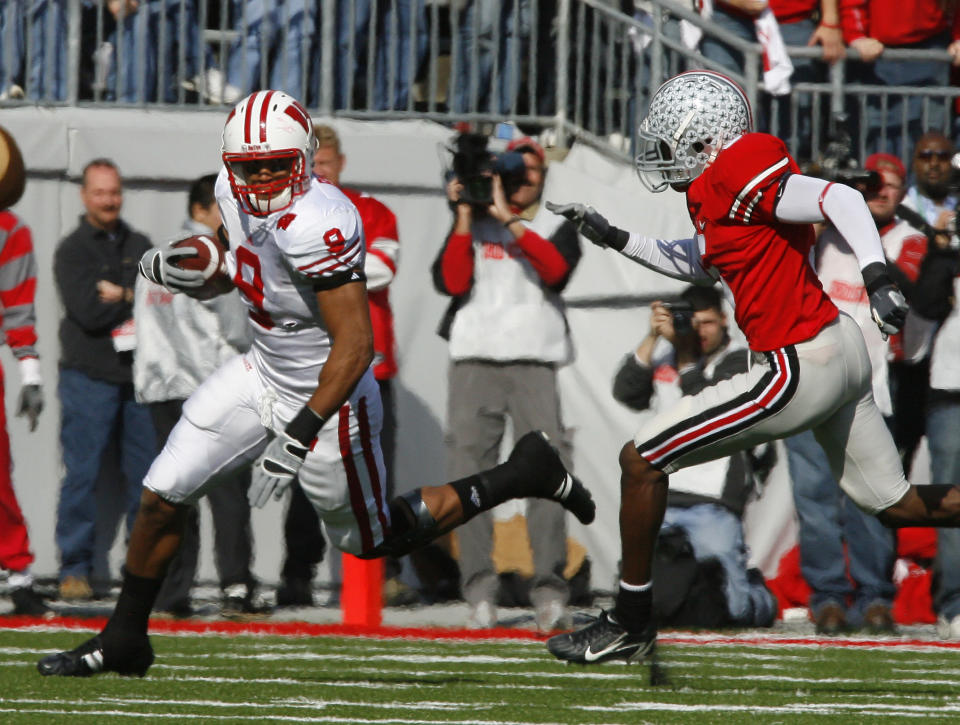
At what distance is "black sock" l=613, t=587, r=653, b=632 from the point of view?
511cm

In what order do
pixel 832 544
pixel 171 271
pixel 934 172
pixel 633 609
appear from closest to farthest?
pixel 633 609
pixel 171 271
pixel 832 544
pixel 934 172

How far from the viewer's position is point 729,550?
293 inches

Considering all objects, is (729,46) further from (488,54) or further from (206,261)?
(206,261)

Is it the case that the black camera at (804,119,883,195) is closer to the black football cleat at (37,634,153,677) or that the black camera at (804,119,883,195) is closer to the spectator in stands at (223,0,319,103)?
the spectator in stands at (223,0,319,103)

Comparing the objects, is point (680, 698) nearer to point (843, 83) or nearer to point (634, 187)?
point (634, 187)

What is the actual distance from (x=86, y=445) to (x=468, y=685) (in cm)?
334

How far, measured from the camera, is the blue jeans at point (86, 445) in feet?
26.4

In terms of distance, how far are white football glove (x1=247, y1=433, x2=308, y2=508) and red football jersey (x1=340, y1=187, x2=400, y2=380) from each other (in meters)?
2.66

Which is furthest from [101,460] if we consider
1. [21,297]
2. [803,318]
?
[803,318]

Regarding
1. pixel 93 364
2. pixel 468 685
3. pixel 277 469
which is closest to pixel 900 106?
pixel 93 364

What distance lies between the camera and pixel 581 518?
5.93 meters

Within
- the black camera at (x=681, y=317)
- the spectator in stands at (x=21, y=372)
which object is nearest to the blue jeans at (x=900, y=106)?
the black camera at (x=681, y=317)

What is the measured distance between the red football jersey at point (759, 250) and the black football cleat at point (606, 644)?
91 centimetres

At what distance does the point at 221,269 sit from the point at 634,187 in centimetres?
386
